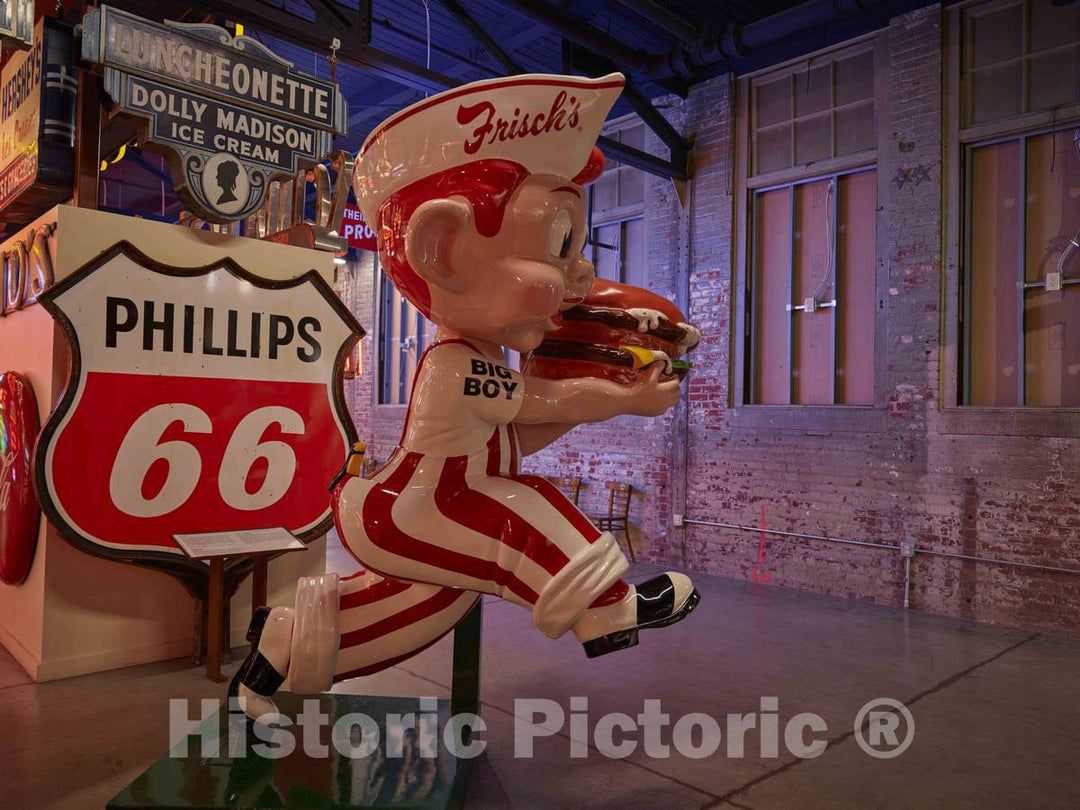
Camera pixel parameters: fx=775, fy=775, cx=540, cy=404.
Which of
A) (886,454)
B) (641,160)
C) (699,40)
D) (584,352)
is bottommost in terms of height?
(886,454)

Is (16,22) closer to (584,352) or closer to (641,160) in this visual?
(584,352)

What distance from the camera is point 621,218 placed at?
695 centimetres

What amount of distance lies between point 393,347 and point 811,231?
18.5ft

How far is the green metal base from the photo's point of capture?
198 cm

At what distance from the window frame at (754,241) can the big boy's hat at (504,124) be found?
3979mm

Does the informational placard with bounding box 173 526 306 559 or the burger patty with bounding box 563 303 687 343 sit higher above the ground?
the burger patty with bounding box 563 303 687 343

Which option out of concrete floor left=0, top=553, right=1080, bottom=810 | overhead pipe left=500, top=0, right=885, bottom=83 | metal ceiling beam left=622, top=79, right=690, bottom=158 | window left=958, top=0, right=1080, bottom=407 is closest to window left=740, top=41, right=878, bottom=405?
overhead pipe left=500, top=0, right=885, bottom=83

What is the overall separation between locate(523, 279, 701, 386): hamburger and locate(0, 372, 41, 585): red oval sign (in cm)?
248

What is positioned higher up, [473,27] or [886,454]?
[473,27]

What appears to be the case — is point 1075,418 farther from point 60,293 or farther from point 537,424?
point 60,293

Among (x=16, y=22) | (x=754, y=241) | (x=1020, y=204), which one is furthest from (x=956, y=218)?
(x=16, y=22)

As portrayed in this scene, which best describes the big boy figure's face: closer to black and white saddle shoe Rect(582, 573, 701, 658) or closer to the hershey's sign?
black and white saddle shoe Rect(582, 573, 701, 658)

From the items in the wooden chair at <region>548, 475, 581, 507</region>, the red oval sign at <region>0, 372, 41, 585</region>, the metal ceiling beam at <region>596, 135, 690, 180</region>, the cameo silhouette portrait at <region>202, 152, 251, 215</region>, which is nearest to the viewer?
the red oval sign at <region>0, 372, 41, 585</region>

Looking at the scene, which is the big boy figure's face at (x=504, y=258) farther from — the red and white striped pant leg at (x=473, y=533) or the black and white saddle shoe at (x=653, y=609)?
the black and white saddle shoe at (x=653, y=609)
